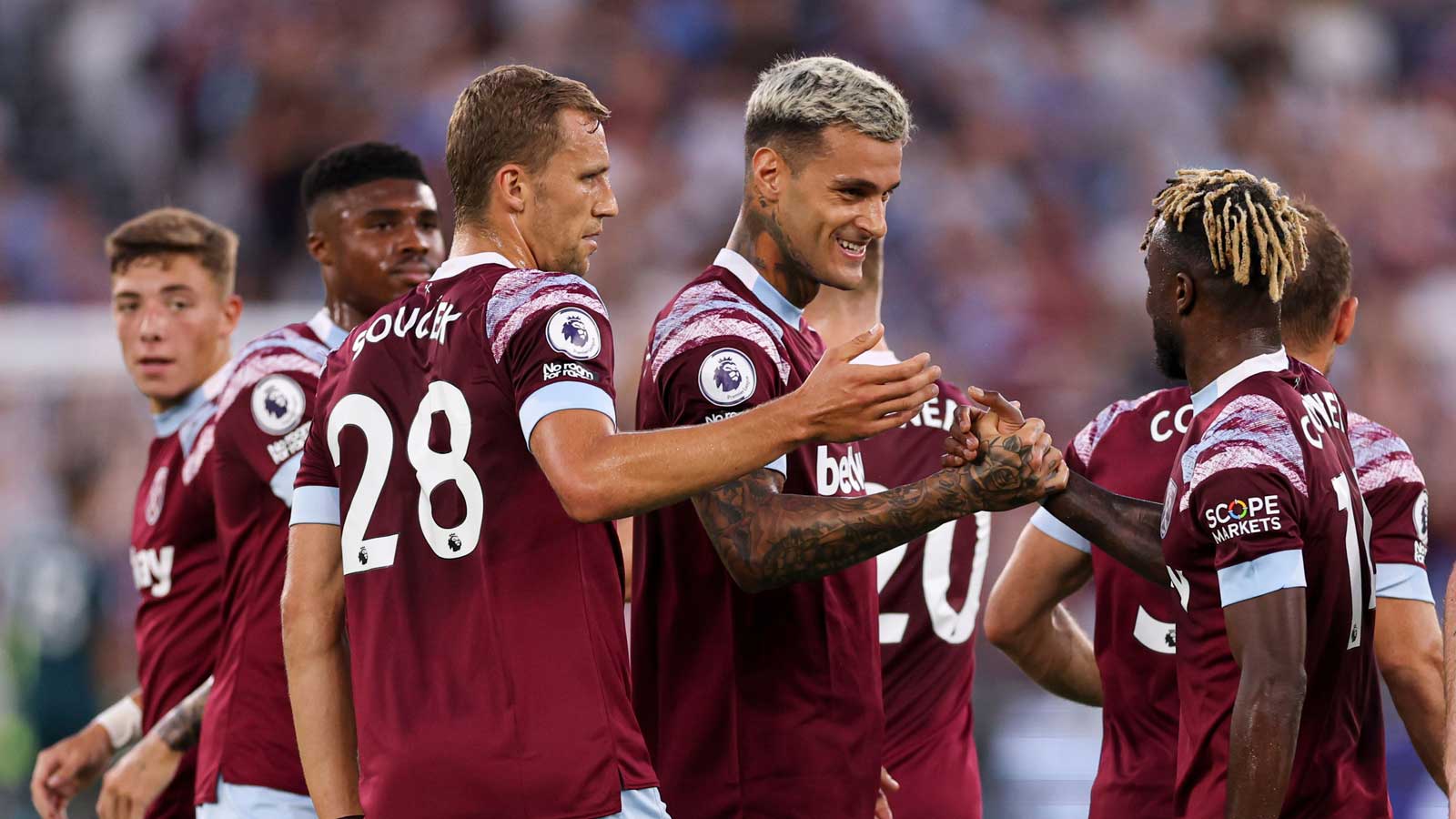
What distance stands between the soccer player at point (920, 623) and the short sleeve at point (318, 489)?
1968mm

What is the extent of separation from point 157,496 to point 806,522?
2913 mm

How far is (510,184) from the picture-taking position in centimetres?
377

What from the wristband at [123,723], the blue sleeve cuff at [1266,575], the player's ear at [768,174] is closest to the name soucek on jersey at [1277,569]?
the blue sleeve cuff at [1266,575]

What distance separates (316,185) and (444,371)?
2.61 metres

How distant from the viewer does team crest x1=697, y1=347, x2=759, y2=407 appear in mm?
3795

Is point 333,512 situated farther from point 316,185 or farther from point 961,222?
point 961,222

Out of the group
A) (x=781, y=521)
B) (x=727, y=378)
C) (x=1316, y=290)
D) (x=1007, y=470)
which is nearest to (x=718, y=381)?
(x=727, y=378)

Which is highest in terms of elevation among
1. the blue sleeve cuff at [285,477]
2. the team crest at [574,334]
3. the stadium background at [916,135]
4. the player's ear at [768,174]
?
the stadium background at [916,135]

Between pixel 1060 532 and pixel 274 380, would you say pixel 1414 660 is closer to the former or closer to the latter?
pixel 1060 532

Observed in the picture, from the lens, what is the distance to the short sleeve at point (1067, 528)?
4.65 m

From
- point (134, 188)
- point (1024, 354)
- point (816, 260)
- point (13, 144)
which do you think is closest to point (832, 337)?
point (816, 260)

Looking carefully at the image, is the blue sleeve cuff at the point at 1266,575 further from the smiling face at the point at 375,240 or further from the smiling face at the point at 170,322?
the smiling face at the point at 170,322

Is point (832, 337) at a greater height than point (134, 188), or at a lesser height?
lesser

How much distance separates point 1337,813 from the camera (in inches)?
144
